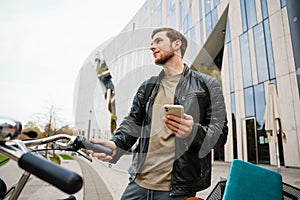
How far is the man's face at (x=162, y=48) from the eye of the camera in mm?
932

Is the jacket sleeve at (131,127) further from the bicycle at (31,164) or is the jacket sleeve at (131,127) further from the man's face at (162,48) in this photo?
the bicycle at (31,164)

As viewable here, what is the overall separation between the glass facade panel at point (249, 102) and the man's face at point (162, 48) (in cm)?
555

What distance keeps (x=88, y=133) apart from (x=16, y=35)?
1.02 metres

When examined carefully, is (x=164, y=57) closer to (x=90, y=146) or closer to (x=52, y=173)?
(x=90, y=146)

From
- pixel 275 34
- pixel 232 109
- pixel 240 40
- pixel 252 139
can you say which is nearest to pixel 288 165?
pixel 252 139

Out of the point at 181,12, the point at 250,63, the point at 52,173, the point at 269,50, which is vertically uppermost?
the point at 181,12

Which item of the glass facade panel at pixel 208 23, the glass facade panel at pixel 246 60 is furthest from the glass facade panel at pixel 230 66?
the glass facade panel at pixel 208 23

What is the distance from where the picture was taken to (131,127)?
90cm

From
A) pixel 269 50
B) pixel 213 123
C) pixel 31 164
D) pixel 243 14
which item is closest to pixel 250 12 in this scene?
pixel 243 14

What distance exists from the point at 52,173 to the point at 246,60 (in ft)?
22.1

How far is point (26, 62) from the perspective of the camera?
1383 millimetres

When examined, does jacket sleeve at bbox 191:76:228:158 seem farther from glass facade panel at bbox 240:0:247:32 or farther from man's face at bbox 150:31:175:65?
glass facade panel at bbox 240:0:247:32

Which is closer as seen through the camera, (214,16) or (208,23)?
(214,16)

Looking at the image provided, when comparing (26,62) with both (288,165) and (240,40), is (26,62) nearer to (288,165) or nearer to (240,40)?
(288,165)
